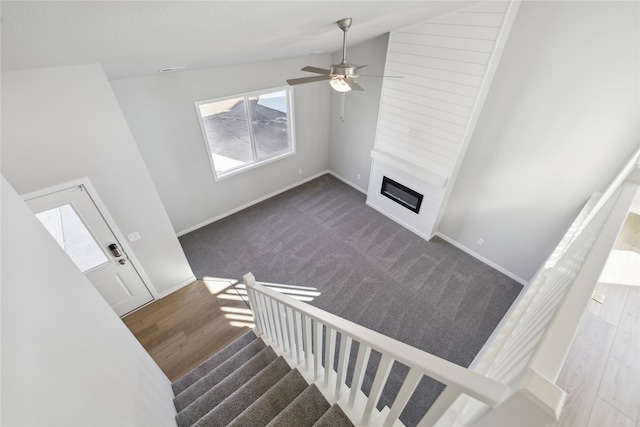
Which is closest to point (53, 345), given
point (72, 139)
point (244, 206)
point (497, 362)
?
point (497, 362)

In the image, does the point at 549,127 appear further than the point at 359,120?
No

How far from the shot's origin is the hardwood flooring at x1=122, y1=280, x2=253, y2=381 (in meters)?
3.15

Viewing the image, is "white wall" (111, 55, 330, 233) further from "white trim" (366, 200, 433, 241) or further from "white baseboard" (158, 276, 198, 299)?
"white trim" (366, 200, 433, 241)

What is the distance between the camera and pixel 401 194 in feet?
15.9

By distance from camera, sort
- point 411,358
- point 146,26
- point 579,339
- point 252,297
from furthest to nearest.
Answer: point 252,297
point 579,339
point 146,26
point 411,358

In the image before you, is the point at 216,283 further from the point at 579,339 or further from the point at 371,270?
the point at 579,339

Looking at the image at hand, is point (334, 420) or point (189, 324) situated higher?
point (334, 420)

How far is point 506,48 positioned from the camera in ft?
10.2

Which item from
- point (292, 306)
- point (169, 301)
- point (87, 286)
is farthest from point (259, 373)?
point (169, 301)

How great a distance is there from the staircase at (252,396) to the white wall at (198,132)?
111 inches

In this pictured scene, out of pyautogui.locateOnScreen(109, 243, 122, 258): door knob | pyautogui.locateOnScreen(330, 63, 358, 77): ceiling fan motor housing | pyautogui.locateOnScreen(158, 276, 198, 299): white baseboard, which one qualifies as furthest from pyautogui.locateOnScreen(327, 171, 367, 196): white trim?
pyautogui.locateOnScreen(109, 243, 122, 258): door knob

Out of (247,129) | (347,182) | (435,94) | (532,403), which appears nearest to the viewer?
(532,403)

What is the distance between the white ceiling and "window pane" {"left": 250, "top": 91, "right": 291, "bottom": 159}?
2.58 metres

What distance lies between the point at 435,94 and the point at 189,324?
456 cm
